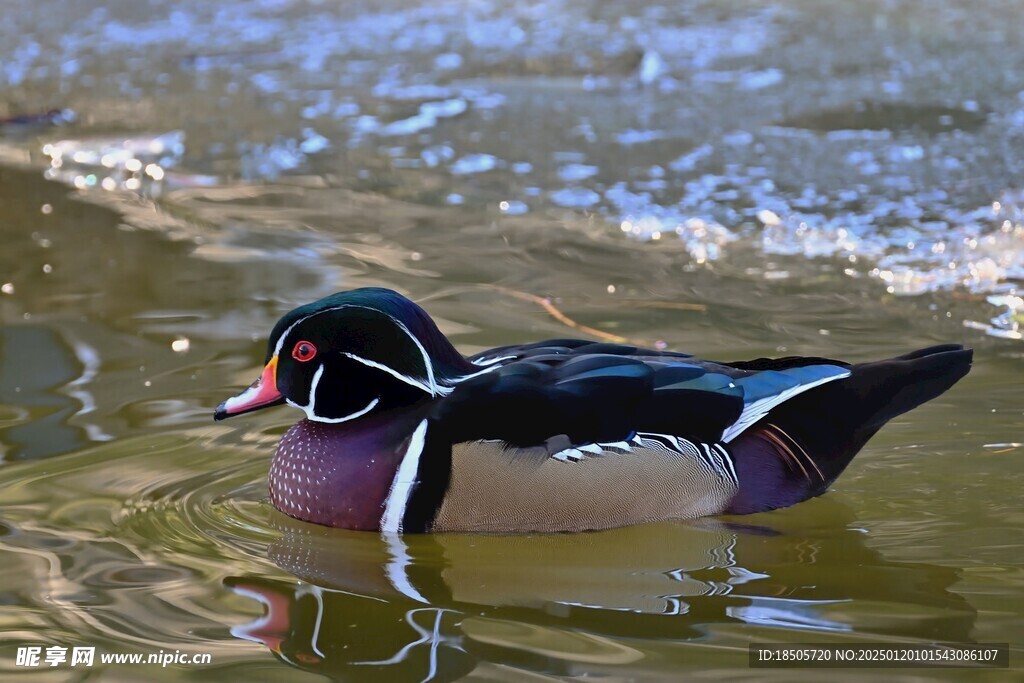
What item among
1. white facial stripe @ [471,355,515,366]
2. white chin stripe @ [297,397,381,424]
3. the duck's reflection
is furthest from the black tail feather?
white chin stripe @ [297,397,381,424]

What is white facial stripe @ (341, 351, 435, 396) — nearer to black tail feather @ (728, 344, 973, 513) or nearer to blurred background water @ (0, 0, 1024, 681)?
blurred background water @ (0, 0, 1024, 681)

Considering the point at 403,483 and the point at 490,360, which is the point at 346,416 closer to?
the point at 403,483

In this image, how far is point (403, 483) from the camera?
3.84 metres

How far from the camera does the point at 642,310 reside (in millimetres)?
5645

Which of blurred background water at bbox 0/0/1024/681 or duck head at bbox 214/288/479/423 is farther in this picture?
duck head at bbox 214/288/479/423

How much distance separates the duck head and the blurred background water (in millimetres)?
343

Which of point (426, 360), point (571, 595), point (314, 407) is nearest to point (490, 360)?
point (426, 360)

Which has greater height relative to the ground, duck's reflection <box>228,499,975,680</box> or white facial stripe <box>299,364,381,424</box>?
white facial stripe <box>299,364,381,424</box>

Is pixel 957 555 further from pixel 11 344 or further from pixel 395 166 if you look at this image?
pixel 395 166

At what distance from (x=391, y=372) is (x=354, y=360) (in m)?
0.11

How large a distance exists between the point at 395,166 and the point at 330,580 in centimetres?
453

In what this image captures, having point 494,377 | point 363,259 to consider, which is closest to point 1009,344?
point 494,377

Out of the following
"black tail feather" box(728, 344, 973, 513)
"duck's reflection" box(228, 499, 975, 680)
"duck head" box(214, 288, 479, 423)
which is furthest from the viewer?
"black tail feather" box(728, 344, 973, 513)

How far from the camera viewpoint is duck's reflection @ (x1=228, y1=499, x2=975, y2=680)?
126 inches
